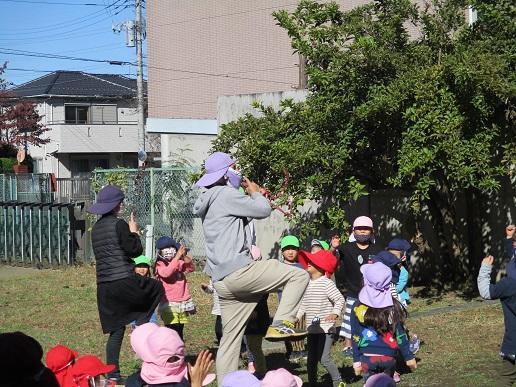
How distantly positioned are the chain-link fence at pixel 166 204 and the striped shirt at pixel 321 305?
366 inches

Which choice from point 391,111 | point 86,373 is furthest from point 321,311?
point 391,111

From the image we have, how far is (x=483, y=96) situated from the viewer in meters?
11.1

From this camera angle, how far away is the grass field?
857cm

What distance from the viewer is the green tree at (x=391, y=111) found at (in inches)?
433

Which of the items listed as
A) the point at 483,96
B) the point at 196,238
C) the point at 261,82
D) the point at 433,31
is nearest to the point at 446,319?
the point at 483,96

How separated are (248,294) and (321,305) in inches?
62.5

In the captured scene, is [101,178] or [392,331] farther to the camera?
[101,178]

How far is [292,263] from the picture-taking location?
8391 mm

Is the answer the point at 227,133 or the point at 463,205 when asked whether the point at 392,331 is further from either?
the point at 463,205

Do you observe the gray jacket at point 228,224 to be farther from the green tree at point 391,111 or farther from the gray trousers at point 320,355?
the green tree at point 391,111

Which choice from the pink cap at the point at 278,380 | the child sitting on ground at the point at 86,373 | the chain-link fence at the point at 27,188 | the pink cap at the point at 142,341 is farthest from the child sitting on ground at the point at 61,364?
the chain-link fence at the point at 27,188

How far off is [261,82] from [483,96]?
16.1 metres

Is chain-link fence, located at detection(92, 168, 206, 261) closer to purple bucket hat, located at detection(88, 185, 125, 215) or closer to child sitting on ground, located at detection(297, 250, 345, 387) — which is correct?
child sitting on ground, located at detection(297, 250, 345, 387)

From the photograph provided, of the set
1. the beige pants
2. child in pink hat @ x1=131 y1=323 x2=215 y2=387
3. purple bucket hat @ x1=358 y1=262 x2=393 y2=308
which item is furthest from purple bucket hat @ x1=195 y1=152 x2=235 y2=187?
child in pink hat @ x1=131 y1=323 x2=215 y2=387
